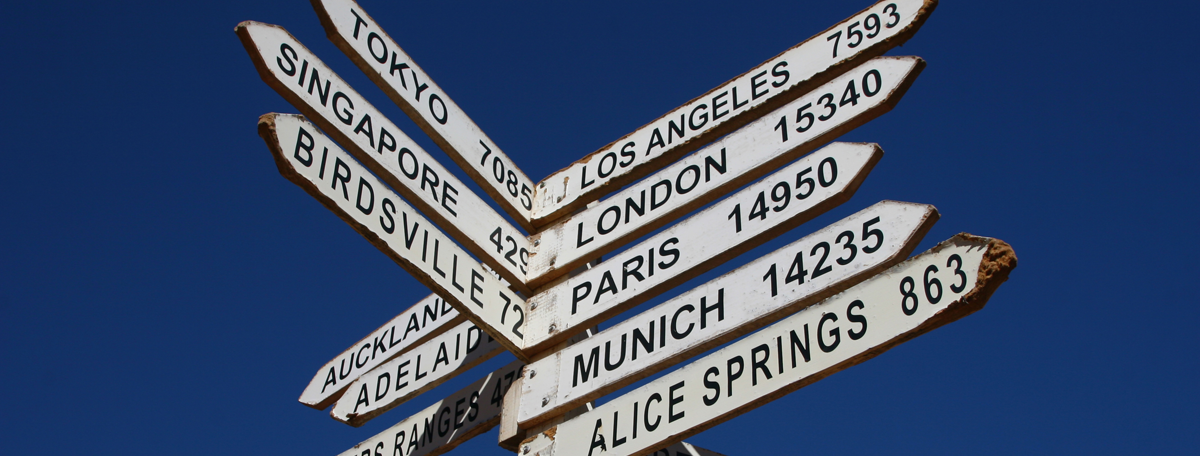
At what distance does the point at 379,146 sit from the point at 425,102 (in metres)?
0.47

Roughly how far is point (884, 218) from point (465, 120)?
177 centimetres

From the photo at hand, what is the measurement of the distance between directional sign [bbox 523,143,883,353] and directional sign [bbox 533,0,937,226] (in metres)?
0.29

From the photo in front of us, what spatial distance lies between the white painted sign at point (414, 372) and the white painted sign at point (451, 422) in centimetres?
10

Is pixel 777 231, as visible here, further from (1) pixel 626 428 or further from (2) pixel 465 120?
(2) pixel 465 120

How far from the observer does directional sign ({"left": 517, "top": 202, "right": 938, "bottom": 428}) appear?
3016 millimetres

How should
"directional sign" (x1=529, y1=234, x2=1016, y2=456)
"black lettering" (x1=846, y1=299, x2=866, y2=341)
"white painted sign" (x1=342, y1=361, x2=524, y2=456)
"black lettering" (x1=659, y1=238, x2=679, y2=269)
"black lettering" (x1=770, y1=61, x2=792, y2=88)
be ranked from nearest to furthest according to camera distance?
"directional sign" (x1=529, y1=234, x2=1016, y2=456) < "black lettering" (x1=846, y1=299, x2=866, y2=341) < "black lettering" (x1=659, y1=238, x2=679, y2=269) < "white painted sign" (x1=342, y1=361, x2=524, y2=456) < "black lettering" (x1=770, y1=61, x2=792, y2=88)

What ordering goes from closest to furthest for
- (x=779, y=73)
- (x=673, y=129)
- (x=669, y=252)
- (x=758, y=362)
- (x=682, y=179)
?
1. (x=758, y=362)
2. (x=669, y=252)
3. (x=682, y=179)
4. (x=779, y=73)
5. (x=673, y=129)

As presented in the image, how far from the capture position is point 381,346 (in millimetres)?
4484

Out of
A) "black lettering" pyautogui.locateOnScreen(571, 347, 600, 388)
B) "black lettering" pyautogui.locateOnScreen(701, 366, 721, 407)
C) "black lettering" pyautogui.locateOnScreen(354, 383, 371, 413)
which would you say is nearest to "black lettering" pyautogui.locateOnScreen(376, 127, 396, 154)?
"black lettering" pyautogui.locateOnScreen(571, 347, 600, 388)

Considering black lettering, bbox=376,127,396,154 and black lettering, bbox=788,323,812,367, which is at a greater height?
black lettering, bbox=376,127,396,154

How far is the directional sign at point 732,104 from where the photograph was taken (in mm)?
3738

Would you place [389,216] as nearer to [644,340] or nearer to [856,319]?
[644,340]

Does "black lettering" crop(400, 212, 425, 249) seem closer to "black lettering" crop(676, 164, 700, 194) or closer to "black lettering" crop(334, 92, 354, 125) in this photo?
"black lettering" crop(334, 92, 354, 125)

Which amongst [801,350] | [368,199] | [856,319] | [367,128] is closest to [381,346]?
[367,128]
